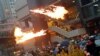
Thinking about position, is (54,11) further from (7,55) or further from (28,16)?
(28,16)

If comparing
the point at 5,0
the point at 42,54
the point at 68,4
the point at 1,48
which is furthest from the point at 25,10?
the point at 5,0

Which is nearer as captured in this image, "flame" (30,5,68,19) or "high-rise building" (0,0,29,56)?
"flame" (30,5,68,19)

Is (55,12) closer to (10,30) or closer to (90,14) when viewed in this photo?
(90,14)

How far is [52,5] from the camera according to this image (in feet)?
100

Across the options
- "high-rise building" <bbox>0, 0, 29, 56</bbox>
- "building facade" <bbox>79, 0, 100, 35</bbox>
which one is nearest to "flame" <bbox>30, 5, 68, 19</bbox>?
"building facade" <bbox>79, 0, 100, 35</bbox>

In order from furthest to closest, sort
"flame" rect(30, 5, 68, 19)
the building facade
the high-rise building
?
1. the high-rise building
2. "flame" rect(30, 5, 68, 19)
3. the building facade

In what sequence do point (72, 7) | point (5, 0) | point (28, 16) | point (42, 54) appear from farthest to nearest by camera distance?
point (5, 0)
point (28, 16)
point (72, 7)
point (42, 54)

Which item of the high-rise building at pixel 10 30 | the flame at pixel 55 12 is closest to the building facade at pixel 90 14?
the flame at pixel 55 12

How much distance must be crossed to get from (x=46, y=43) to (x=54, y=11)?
3043mm

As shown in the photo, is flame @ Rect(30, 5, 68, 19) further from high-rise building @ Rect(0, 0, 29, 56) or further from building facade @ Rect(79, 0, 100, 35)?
high-rise building @ Rect(0, 0, 29, 56)

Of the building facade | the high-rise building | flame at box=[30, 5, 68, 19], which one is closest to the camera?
the building facade

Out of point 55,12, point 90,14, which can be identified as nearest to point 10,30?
point 55,12

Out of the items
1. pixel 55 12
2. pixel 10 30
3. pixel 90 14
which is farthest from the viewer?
pixel 10 30

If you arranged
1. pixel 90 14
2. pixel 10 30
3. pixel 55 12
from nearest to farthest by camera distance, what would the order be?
Answer: 1. pixel 55 12
2. pixel 90 14
3. pixel 10 30
